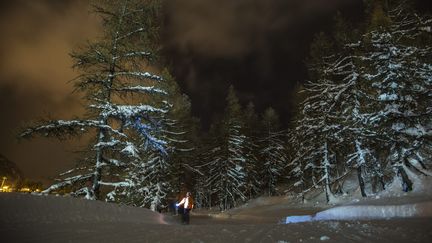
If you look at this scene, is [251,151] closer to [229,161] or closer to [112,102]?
[229,161]

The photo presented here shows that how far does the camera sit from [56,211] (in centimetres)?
1028

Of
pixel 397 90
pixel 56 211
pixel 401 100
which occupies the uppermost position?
pixel 397 90

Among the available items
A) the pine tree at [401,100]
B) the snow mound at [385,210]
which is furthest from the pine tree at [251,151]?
the snow mound at [385,210]

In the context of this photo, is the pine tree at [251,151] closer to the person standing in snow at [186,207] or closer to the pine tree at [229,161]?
the pine tree at [229,161]

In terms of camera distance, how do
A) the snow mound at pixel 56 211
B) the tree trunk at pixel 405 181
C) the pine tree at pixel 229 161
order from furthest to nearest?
1. the pine tree at pixel 229 161
2. the tree trunk at pixel 405 181
3. the snow mound at pixel 56 211

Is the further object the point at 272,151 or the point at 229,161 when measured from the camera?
the point at 272,151

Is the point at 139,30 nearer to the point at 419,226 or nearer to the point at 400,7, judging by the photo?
the point at 419,226

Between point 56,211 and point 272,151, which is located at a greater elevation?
point 272,151

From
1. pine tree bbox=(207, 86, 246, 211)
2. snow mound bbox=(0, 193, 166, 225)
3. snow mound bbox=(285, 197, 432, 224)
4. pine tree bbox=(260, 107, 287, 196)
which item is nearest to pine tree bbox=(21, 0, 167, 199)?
snow mound bbox=(0, 193, 166, 225)

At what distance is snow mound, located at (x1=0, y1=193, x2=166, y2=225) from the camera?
9.16m

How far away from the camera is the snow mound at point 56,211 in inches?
361

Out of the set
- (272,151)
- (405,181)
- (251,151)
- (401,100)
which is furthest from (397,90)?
(251,151)

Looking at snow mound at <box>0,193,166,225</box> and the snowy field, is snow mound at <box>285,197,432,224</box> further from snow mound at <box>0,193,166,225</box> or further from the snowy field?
snow mound at <box>0,193,166,225</box>

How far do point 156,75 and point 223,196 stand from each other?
35187 mm
